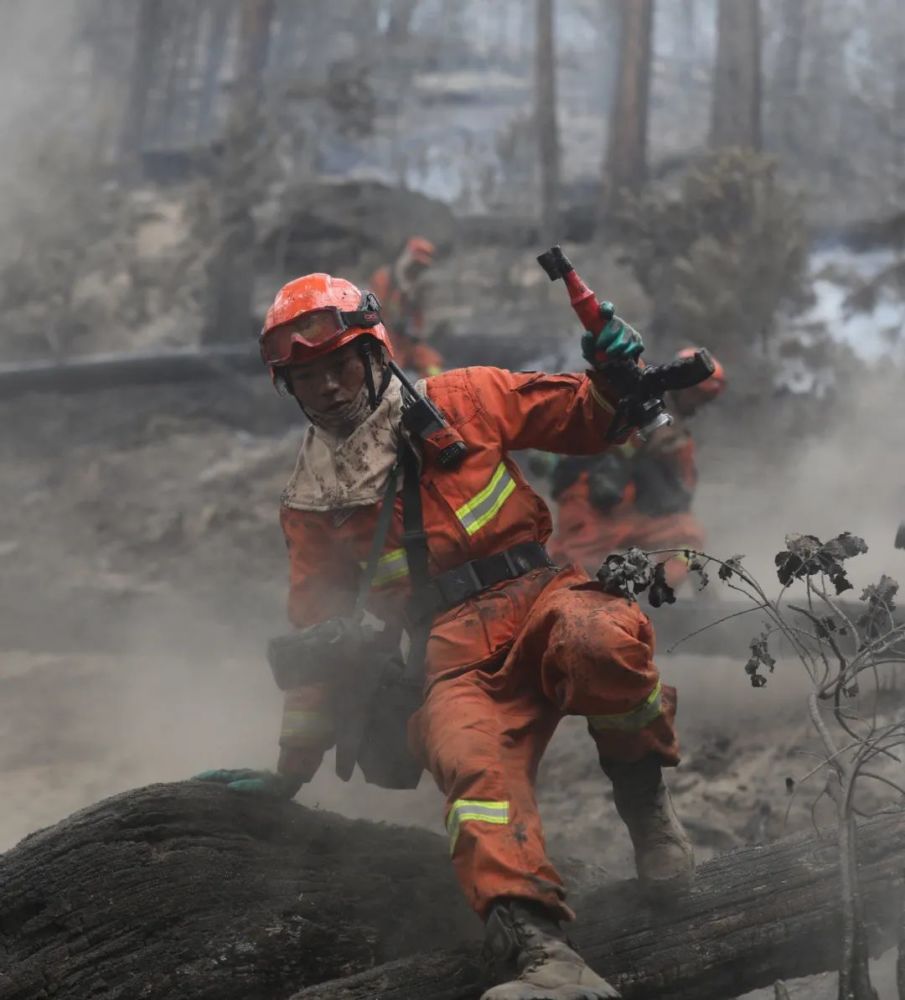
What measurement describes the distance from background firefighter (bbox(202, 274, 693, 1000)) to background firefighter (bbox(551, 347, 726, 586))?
113 inches

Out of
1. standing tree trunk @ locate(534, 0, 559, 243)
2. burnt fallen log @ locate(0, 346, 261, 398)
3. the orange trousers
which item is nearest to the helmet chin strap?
the orange trousers

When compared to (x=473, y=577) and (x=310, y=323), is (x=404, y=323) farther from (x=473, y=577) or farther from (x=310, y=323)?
(x=473, y=577)

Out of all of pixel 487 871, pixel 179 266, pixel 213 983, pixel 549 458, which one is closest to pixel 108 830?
pixel 213 983

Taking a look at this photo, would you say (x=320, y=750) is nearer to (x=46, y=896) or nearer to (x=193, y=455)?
(x=46, y=896)

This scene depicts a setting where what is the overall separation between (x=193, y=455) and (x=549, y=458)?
5.85 m

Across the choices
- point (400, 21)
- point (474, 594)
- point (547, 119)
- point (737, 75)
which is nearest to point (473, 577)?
point (474, 594)

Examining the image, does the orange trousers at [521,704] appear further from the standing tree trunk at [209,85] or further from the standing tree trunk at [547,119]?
the standing tree trunk at [209,85]

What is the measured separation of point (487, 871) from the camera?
2709 millimetres

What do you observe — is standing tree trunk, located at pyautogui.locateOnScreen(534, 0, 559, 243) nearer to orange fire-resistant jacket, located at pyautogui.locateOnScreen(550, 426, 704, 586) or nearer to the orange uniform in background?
orange fire-resistant jacket, located at pyautogui.locateOnScreen(550, 426, 704, 586)

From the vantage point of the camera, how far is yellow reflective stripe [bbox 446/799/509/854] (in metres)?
2.79

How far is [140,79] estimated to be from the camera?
14672mm

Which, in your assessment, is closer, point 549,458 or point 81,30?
point 549,458

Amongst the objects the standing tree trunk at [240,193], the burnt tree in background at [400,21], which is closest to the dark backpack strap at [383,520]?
the standing tree trunk at [240,193]

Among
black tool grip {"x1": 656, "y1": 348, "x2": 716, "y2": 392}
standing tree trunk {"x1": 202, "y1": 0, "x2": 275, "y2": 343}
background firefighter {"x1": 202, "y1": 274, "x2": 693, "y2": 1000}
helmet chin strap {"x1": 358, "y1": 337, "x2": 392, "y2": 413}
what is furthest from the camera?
standing tree trunk {"x1": 202, "y1": 0, "x2": 275, "y2": 343}
